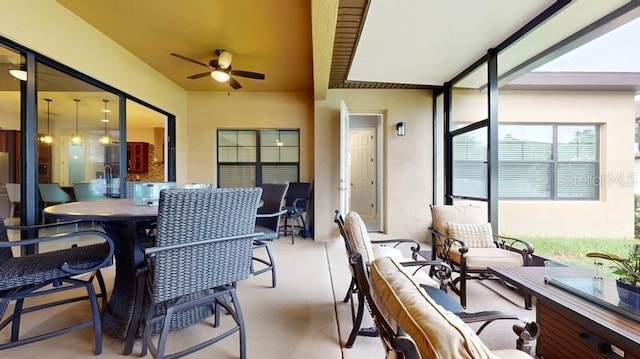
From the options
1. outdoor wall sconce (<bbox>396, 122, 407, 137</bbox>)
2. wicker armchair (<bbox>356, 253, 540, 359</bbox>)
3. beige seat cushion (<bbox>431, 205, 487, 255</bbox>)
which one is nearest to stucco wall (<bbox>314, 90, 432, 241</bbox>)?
outdoor wall sconce (<bbox>396, 122, 407, 137</bbox>)

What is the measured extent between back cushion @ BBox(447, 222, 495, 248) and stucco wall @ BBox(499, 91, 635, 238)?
1.44 meters

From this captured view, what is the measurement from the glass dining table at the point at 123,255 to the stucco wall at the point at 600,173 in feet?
14.5

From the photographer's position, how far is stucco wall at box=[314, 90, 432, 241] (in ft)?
15.5

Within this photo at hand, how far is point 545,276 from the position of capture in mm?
1756

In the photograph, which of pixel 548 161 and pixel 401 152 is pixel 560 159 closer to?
pixel 548 161

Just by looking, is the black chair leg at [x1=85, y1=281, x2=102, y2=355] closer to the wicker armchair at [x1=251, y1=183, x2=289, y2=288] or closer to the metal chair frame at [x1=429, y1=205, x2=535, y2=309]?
the wicker armchair at [x1=251, y1=183, x2=289, y2=288]

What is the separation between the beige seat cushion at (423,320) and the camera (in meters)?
0.56

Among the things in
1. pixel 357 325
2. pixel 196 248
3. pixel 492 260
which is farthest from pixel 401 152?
pixel 196 248

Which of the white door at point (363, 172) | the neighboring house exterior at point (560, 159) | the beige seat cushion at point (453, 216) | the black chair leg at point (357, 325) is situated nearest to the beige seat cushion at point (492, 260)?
the beige seat cushion at point (453, 216)

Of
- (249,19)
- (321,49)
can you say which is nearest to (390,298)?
(321,49)

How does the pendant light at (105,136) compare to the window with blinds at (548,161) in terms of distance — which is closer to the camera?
the window with blinds at (548,161)

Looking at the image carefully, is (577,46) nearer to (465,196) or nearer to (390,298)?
(465,196)

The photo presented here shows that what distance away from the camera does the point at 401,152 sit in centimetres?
478

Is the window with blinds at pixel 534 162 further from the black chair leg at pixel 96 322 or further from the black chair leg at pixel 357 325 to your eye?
the black chair leg at pixel 96 322
